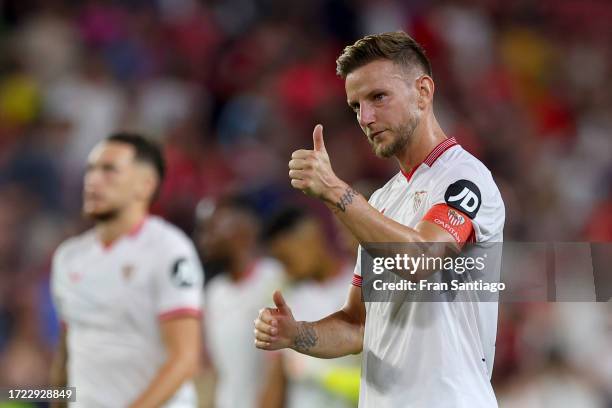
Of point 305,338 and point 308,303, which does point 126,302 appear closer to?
point 308,303

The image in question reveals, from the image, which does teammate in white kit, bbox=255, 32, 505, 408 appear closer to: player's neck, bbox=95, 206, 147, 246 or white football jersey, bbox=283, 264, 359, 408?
player's neck, bbox=95, 206, 147, 246

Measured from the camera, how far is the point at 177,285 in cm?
464

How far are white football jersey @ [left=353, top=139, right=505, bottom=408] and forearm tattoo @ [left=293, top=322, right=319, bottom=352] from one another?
0.62ft

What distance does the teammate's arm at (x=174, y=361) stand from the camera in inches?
174

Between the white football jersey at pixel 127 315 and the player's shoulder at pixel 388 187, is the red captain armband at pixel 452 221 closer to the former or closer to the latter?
the player's shoulder at pixel 388 187

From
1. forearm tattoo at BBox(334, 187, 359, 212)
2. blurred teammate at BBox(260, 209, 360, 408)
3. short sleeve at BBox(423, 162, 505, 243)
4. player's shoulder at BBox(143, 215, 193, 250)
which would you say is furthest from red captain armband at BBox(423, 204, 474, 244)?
blurred teammate at BBox(260, 209, 360, 408)

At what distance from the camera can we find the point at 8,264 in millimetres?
7879

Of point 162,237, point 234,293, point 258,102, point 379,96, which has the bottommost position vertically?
point 379,96

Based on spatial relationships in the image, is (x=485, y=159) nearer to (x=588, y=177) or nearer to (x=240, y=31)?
(x=588, y=177)

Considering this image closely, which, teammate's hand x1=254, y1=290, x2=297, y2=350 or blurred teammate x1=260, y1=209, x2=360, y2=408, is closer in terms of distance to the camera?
teammate's hand x1=254, y1=290, x2=297, y2=350

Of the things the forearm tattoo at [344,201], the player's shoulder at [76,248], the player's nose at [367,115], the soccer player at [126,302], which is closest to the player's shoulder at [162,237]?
the soccer player at [126,302]

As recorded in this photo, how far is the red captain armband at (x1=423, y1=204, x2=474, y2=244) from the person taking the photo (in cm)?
284

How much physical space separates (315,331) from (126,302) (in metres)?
1.71

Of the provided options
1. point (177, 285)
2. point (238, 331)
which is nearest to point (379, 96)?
point (177, 285)
